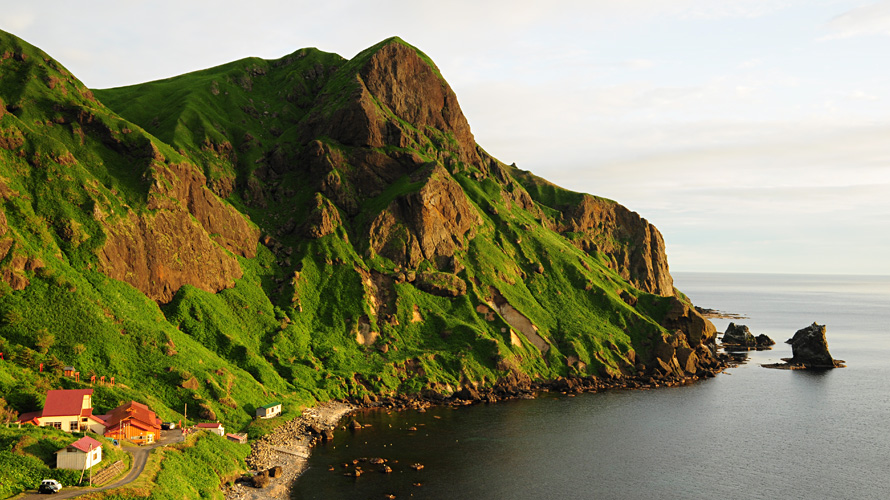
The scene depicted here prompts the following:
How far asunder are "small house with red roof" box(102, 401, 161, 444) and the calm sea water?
82.5 ft

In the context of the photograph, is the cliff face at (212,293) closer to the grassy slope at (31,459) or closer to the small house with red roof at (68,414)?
the small house with red roof at (68,414)

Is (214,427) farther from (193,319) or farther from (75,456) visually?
(193,319)

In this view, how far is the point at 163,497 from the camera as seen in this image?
73188 mm

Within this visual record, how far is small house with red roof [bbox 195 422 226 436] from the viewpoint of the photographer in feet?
338

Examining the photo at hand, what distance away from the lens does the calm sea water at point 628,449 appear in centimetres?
9625

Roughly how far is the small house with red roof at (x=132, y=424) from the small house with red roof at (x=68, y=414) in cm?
160

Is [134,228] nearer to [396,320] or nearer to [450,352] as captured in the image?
[396,320]

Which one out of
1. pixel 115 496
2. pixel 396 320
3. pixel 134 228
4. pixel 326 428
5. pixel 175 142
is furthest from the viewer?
pixel 175 142

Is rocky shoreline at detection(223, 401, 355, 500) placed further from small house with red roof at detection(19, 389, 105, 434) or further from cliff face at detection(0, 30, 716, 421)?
small house with red roof at detection(19, 389, 105, 434)

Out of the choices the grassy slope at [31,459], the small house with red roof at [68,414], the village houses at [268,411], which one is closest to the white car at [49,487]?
the grassy slope at [31,459]

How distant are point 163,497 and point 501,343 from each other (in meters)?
116

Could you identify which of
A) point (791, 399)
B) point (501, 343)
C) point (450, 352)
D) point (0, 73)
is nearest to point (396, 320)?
point (450, 352)

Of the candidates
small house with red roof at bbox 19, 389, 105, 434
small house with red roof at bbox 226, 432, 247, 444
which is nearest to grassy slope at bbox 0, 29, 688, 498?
small house with red roof at bbox 19, 389, 105, 434

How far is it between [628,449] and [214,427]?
83106mm
